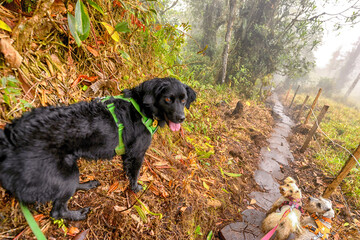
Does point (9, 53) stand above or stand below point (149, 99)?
above

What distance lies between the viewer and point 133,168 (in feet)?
7.45

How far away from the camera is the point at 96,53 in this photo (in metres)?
2.75

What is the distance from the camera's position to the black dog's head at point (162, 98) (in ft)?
6.95

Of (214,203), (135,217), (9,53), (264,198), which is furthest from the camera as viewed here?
(264,198)

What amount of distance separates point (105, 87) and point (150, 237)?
8.43 feet

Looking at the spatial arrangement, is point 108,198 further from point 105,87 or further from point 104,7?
point 104,7

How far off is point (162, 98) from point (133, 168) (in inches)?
44.1

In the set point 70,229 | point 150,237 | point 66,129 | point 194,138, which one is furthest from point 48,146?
point 194,138

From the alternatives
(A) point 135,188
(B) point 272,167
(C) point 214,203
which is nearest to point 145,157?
(A) point 135,188

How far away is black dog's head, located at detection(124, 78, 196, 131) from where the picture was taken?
83.4 inches

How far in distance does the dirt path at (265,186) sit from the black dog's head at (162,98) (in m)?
2.14

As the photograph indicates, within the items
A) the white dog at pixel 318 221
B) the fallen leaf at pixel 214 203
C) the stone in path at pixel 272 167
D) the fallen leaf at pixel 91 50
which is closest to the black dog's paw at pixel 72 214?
the fallen leaf at pixel 214 203

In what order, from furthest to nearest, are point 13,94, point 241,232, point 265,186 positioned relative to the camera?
point 265,186 < point 241,232 < point 13,94

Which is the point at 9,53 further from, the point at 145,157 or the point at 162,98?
the point at 145,157
